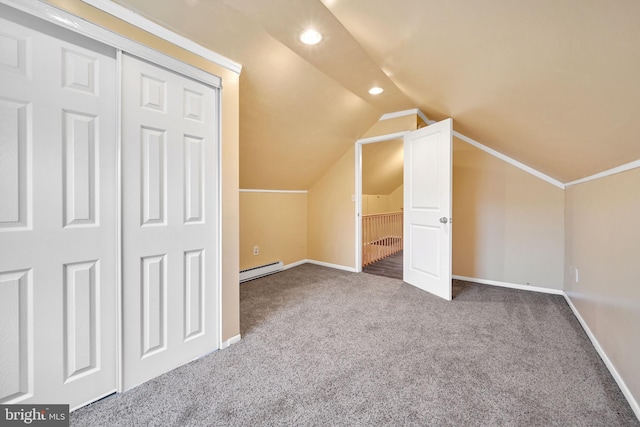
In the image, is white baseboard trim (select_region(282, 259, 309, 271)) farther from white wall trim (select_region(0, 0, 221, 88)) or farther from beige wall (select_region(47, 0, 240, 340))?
white wall trim (select_region(0, 0, 221, 88))

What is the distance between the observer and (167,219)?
5.21ft

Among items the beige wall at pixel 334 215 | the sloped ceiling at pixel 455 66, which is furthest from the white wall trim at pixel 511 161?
the beige wall at pixel 334 215

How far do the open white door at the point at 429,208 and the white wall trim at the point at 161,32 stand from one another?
7.17 ft

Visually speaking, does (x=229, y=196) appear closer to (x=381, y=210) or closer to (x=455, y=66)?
(x=455, y=66)

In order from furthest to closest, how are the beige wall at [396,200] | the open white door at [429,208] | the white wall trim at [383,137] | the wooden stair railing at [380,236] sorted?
the beige wall at [396,200] < the wooden stair railing at [380,236] < the white wall trim at [383,137] < the open white door at [429,208]

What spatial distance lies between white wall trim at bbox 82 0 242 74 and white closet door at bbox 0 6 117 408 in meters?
0.20

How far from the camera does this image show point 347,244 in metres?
3.96

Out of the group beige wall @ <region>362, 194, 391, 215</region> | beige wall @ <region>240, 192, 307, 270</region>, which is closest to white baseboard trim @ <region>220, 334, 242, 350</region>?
beige wall @ <region>240, 192, 307, 270</region>

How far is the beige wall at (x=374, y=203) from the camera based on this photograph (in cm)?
605

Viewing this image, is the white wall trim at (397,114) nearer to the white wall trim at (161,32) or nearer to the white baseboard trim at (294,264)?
the white wall trim at (161,32)

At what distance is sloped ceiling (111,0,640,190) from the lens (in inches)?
38.1

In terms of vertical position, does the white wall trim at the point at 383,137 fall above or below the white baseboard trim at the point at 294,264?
above

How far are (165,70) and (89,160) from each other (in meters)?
0.70

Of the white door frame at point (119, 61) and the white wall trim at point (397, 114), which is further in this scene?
the white wall trim at point (397, 114)
